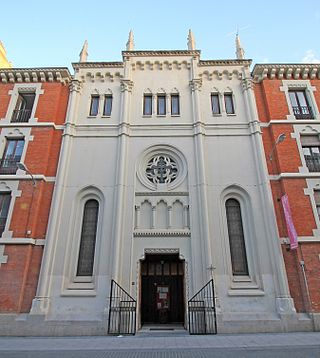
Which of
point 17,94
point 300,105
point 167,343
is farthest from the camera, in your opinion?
point 17,94

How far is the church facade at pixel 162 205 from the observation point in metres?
12.0

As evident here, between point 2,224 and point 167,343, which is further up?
point 2,224

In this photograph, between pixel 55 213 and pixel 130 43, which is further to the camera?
pixel 130 43

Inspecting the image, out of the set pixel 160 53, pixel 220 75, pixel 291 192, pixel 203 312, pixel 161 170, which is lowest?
pixel 203 312

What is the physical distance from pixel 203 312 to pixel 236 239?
4.08 metres

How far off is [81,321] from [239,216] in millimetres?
9460

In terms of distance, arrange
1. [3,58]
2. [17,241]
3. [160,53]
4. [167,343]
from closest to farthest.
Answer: [167,343], [17,241], [160,53], [3,58]

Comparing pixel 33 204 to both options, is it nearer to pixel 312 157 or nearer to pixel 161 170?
pixel 161 170

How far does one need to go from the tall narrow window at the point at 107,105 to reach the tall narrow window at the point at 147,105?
2.33 meters

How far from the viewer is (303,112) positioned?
53.5 feet

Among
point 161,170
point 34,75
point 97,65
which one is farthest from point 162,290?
point 34,75

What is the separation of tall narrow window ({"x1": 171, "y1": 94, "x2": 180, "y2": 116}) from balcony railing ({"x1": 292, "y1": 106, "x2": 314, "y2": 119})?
7.41 m

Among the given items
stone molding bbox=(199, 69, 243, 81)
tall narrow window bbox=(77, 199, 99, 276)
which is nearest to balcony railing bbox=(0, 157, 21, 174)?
tall narrow window bbox=(77, 199, 99, 276)

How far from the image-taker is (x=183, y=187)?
14.5m
